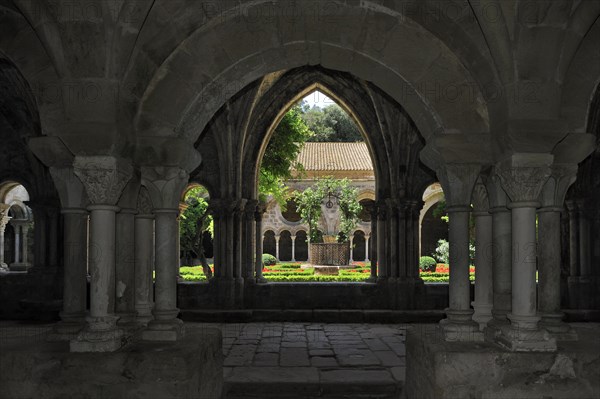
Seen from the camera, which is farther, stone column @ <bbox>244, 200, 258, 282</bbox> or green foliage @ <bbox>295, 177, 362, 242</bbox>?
green foliage @ <bbox>295, 177, 362, 242</bbox>

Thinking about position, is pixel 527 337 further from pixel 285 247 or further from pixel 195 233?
pixel 285 247

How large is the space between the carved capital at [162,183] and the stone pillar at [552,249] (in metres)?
3.34

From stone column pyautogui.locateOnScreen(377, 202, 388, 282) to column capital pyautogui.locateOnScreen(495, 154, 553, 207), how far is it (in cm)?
737

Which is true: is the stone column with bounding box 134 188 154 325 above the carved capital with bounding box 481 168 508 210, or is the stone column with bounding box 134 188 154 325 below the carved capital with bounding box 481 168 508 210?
below

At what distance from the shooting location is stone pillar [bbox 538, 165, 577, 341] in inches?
183

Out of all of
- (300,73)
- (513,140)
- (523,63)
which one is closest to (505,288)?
(513,140)

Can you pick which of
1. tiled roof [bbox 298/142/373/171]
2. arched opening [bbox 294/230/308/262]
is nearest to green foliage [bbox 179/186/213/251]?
tiled roof [bbox 298/142/373/171]

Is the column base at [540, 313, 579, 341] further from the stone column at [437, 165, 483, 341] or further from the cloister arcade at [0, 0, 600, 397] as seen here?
the stone column at [437, 165, 483, 341]

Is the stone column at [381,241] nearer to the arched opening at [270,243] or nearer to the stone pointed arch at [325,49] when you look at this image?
the stone pointed arch at [325,49]

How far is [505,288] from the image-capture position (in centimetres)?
463


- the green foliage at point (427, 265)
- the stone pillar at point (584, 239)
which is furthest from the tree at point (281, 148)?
the green foliage at point (427, 265)

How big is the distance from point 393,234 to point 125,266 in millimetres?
7658

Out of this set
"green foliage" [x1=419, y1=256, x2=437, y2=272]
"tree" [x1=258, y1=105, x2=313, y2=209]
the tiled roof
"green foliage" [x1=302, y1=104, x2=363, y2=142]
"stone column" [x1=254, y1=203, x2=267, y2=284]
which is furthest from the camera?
"green foliage" [x1=302, y1=104, x2=363, y2=142]

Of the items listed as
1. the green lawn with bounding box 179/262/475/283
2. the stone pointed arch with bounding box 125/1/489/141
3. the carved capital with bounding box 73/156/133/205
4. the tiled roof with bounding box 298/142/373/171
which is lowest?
the green lawn with bounding box 179/262/475/283
